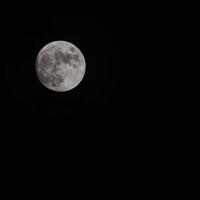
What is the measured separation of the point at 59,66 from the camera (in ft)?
25.0

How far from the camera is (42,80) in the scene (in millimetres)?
7766

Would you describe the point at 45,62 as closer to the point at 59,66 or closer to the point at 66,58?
the point at 59,66

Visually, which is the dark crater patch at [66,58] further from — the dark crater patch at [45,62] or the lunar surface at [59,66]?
the dark crater patch at [45,62]

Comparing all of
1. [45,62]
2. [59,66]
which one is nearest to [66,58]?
[59,66]

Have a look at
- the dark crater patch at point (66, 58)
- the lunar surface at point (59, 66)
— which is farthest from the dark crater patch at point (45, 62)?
the dark crater patch at point (66, 58)

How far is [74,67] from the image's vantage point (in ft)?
25.6

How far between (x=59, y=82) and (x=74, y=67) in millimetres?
638

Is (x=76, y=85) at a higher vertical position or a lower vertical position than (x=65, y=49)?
lower

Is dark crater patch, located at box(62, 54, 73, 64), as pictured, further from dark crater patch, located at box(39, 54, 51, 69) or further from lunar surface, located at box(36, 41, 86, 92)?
dark crater patch, located at box(39, 54, 51, 69)

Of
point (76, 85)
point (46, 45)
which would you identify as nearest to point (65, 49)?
point (46, 45)

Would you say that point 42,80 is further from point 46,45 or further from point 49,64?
point 46,45

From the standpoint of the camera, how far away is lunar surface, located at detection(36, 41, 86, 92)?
7.62 m

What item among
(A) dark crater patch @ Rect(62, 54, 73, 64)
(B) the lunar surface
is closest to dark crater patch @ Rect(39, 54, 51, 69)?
(B) the lunar surface

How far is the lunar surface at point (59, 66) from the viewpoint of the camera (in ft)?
25.0
